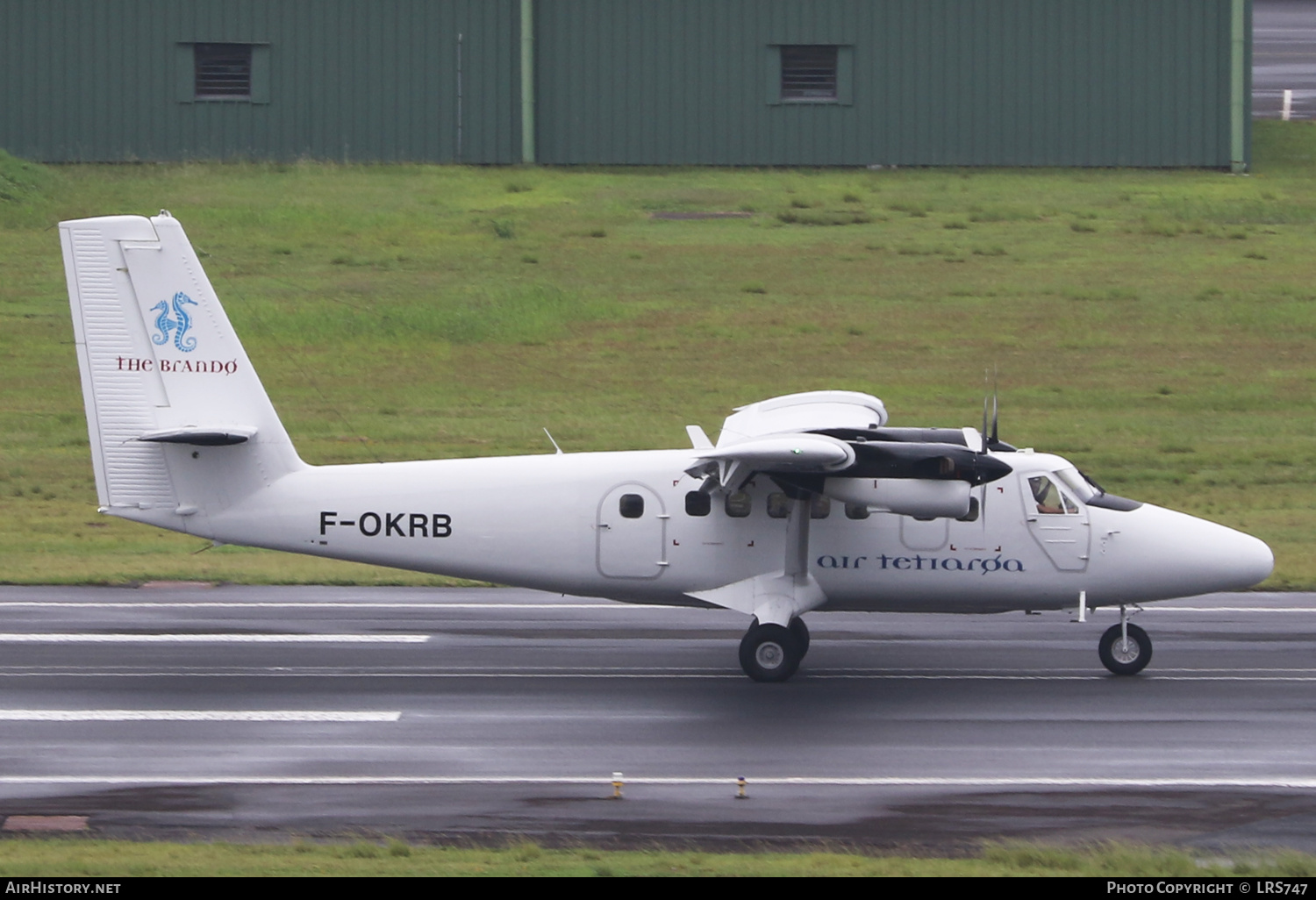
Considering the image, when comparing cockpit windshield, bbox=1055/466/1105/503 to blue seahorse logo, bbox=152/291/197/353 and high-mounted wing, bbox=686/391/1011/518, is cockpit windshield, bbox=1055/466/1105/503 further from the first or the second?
blue seahorse logo, bbox=152/291/197/353

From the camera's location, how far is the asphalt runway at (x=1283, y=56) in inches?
2007

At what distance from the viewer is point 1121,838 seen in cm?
1280

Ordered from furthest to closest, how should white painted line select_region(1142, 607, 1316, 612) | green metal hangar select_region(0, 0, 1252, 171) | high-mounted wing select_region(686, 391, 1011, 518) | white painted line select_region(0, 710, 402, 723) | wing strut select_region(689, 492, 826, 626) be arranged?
green metal hangar select_region(0, 0, 1252, 171) < white painted line select_region(1142, 607, 1316, 612) < wing strut select_region(689, 492, 826, 626) < white painted line select_region(0, 710, 402, 723) < high-mounted wing select_region(686, 391, 1011, 518)

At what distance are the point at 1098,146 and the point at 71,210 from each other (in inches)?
1028

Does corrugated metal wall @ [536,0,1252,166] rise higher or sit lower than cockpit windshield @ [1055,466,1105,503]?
higher

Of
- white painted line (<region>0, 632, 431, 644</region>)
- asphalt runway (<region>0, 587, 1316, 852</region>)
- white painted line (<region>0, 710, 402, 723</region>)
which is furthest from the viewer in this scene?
white painted line (<region>0, 632, 431, 644</region>)

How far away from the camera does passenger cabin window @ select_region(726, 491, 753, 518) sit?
17641 millimetres

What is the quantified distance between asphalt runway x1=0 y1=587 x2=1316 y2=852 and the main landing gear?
8.5 inches

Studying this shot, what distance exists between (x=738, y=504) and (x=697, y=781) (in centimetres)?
407

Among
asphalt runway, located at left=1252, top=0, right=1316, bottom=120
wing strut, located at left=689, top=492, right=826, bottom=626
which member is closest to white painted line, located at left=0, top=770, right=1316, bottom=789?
wing strut, located at left=689, top=492, right=826, bottom=626

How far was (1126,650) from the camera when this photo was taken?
17.9 meters

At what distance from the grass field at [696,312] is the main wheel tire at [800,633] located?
25.0ft

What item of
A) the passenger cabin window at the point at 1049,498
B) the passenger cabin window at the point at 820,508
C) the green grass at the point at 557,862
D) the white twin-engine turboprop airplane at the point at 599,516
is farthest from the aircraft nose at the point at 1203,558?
the green grass at the point at 557,862
